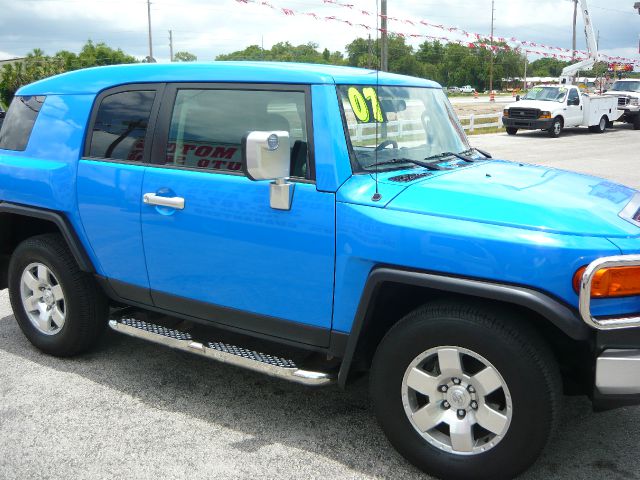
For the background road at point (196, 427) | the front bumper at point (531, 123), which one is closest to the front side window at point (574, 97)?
the front bumper at point (531, 123)

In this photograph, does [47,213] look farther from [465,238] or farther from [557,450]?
[557,450]

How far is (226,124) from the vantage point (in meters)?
3.44

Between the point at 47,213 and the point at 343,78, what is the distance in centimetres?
213

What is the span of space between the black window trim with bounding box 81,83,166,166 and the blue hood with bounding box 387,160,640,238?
1576 mm

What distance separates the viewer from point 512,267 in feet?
8.43

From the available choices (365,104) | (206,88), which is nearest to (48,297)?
(206,88)

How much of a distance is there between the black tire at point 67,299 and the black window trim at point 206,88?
986mm

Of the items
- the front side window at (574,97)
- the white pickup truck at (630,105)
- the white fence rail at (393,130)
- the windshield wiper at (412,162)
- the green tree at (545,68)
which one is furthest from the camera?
the green tree at (545,68)

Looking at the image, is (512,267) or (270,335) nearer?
(512,267)

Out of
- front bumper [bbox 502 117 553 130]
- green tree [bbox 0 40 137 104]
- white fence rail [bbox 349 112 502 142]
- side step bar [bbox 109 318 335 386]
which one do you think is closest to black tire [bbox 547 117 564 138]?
front bumper [bbox 502 117 553 130]

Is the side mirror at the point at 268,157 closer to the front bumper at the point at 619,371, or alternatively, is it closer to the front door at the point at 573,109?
the front bumper at the point at 619,371

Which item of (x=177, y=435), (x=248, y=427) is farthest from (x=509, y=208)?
(x=177, y=435)

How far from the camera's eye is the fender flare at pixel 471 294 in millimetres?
2508

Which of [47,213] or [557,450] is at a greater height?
[47,213]
